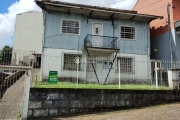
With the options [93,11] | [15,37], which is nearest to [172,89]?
[93,11]

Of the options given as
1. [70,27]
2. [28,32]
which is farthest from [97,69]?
[28,32]

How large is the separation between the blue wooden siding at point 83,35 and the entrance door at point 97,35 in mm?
350

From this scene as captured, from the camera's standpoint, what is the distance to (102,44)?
47.7 feet

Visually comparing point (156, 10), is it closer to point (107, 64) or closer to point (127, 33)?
point (127, 33)

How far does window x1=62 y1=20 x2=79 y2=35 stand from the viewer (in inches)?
569

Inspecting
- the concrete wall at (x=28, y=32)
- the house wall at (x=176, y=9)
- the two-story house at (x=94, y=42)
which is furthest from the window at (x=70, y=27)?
the concrete wall at (x=28, y=32)

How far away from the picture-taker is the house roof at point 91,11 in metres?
13.5

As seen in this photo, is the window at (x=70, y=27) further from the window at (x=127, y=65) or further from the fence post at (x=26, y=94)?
the fence post at (x=26, y=94)

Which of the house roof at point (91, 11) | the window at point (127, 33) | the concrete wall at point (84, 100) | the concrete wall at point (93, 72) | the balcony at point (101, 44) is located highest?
the house roof at point (91, 11)

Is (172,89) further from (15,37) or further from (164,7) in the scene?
(15,37)

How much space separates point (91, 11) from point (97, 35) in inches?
77.7

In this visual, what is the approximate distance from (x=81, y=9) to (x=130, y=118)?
1000cm

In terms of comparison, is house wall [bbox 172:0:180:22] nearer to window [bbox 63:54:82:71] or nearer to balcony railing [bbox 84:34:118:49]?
balcony railing [bbox 84:34:118:49]

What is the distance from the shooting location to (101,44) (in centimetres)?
1452
